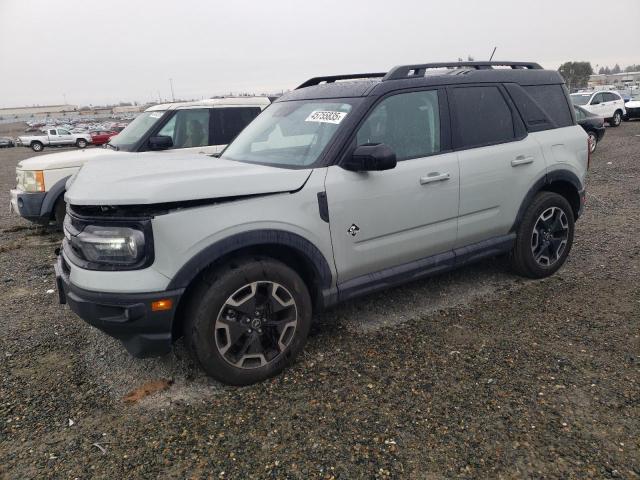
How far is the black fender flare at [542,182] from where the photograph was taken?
4.19 meters

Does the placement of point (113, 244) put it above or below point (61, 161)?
below

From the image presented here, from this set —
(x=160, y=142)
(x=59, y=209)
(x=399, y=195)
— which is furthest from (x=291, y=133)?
(x=59, y=209)

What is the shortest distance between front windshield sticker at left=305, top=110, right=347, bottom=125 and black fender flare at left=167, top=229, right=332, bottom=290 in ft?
3.02

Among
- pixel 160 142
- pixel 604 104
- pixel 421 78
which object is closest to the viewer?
pixel 421 78

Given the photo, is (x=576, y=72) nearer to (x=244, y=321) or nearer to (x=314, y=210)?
(x=314, y=210)

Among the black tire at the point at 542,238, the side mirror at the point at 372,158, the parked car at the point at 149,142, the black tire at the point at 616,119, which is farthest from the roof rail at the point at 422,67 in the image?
the black tire at the point at 616,119

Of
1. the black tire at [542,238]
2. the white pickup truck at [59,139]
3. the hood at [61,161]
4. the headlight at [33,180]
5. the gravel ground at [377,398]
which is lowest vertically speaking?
the gravel ground at [377,398]

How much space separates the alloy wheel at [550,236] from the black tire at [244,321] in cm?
243

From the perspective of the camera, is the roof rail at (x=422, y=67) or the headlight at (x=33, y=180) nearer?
the roof rail at (x=422, y=67)

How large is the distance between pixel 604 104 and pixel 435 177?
844 inches

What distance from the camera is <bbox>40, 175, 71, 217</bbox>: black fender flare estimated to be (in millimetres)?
6297

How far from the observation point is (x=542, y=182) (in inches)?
168

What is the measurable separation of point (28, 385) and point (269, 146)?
232 centimetres

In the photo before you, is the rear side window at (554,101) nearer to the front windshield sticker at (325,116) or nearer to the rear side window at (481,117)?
the rear side window at (481,117)
